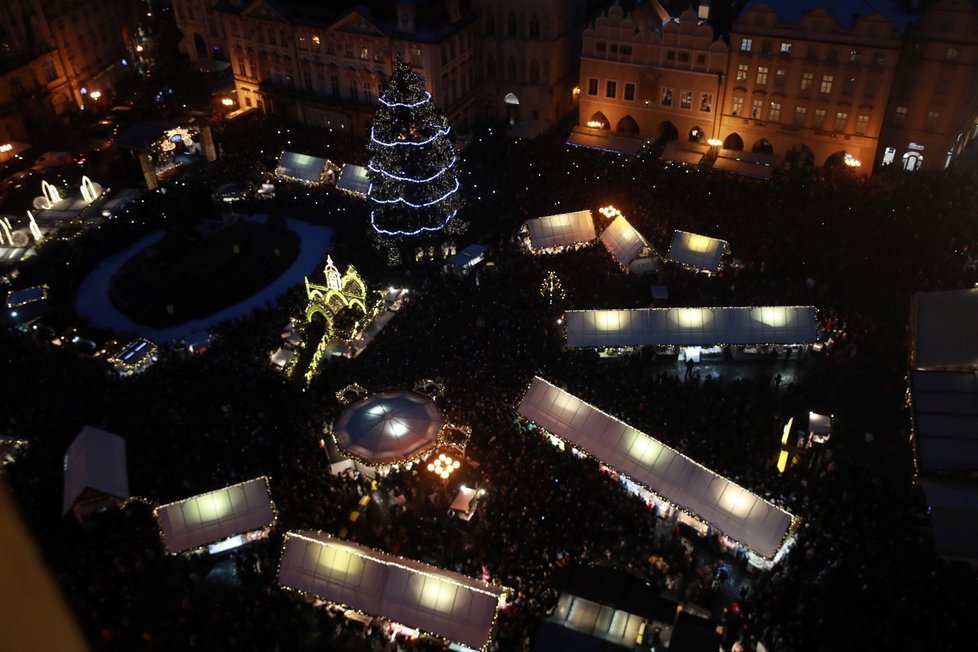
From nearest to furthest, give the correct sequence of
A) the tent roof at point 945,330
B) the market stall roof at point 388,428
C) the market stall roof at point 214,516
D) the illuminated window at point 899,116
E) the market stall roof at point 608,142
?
the market stall roof at point 214,516
the market stall roof at point 388,428
the tent roof at point 945,330
the illuminated window at point 899,116
the market stall roof at point 608,142

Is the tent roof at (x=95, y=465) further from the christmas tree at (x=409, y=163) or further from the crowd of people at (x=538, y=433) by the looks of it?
the christmas tree at (x=409, y=163)

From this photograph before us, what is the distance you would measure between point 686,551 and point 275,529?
573 inches

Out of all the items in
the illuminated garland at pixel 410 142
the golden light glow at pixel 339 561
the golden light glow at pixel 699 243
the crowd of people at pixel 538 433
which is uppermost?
the illuminated garland at pixel 410 142

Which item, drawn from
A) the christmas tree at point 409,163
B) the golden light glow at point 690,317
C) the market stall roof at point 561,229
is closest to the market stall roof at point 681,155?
the market stall roof at point 561,229

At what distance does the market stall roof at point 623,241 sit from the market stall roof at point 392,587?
19916 mm

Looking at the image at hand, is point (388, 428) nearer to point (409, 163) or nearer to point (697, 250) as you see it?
point (409, 163)

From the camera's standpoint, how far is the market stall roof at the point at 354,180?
47.7 m

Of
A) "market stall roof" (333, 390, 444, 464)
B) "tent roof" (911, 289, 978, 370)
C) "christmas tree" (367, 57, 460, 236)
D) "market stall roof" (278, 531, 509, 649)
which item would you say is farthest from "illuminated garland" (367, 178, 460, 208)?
"tent roof" (911, 289, 978, 370)

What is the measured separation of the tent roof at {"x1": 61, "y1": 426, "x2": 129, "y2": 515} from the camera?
2706 cm

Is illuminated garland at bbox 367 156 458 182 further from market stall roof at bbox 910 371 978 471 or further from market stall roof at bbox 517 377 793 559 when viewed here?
market stall roof at bbox 910 371 978 471

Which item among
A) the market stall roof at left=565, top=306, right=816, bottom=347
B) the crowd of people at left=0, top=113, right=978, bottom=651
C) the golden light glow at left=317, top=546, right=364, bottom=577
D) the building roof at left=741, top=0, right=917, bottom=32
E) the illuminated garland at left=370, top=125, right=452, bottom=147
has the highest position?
the building roof at left=741, top=0, right=917, bottom=32

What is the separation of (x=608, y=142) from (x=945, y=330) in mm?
26090

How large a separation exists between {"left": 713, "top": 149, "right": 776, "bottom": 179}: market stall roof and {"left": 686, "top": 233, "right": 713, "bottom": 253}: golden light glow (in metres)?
10.2

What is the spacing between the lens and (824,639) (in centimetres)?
2353
